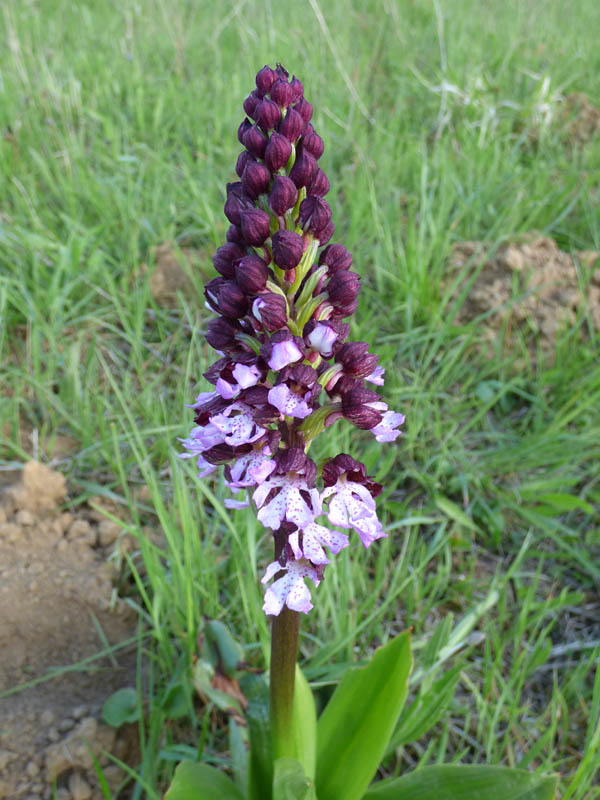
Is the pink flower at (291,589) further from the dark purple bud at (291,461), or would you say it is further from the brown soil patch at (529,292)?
the brown soil patch at (529,292)

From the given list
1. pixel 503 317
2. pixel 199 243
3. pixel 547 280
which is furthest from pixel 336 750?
pixel 199 243

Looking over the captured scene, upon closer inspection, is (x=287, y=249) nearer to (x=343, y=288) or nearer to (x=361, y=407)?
(x=343, y=288)

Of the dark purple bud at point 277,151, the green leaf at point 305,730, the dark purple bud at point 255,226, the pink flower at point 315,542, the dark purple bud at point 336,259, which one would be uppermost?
the dark purple bud at point 277,151

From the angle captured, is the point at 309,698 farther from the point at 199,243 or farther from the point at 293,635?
the point at 199,243

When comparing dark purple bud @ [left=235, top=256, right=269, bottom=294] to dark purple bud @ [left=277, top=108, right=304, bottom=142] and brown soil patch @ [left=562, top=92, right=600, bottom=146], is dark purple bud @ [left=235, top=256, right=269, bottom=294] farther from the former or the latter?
brown soil patch @ [left=562, top=92, right=600, bottom=146]

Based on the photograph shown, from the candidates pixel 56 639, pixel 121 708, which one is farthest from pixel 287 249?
pixel 56 639

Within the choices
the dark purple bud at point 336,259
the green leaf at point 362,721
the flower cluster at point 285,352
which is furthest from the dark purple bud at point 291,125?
the green leaf at point 362,721
